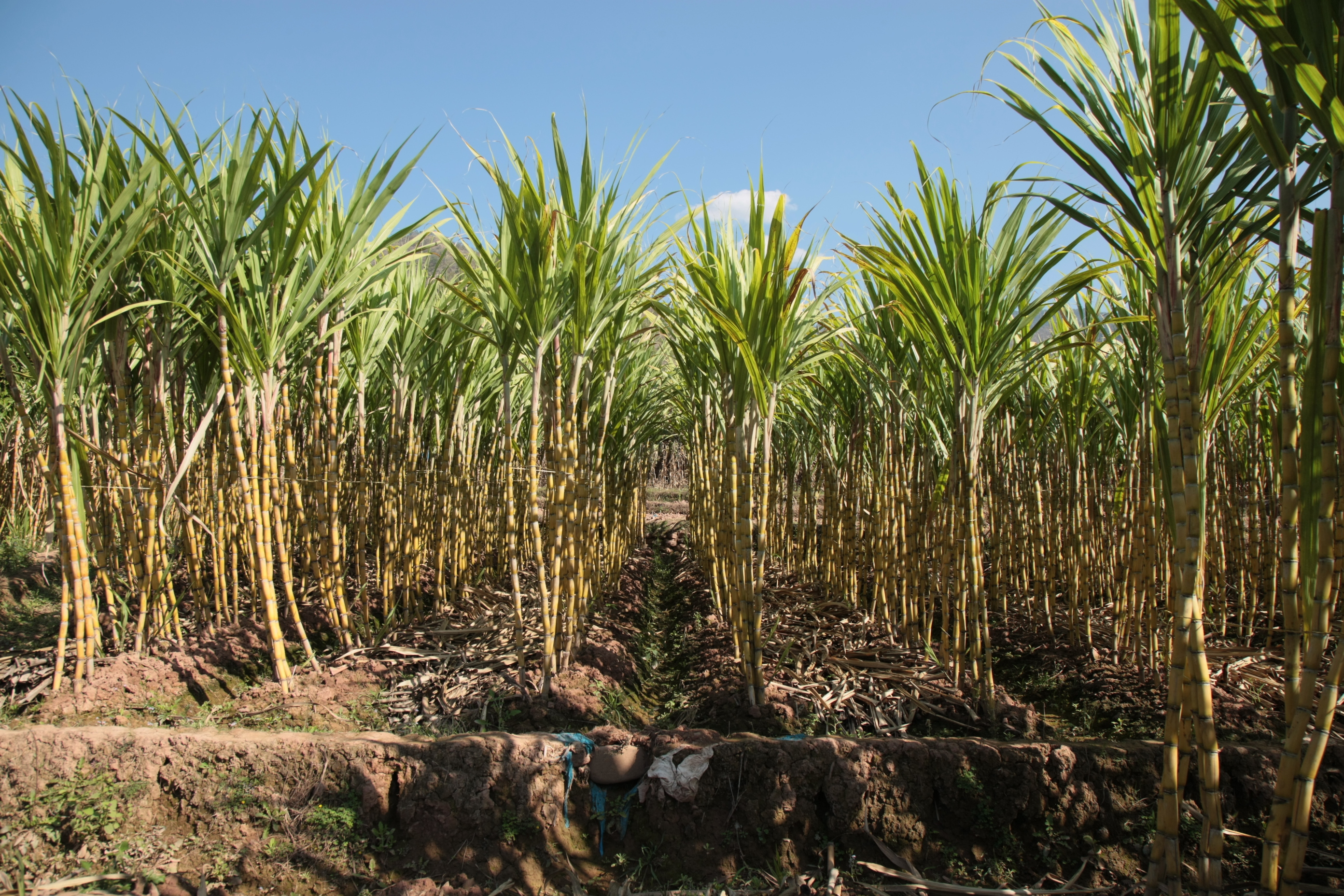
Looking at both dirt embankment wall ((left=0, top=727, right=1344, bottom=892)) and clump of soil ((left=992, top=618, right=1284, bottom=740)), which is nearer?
dirt embankment wall ((left=0, top=727, right=1344, bottom=892))

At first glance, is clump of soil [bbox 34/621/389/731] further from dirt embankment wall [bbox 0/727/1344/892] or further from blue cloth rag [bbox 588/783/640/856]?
blue cloth rag [bbox 588/783/640/856]

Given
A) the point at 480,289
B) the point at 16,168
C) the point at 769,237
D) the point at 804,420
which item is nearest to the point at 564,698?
the point at 480,289

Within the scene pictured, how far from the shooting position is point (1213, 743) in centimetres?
129

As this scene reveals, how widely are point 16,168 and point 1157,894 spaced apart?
3947 mm

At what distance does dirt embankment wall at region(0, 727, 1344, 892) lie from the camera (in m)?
1.74

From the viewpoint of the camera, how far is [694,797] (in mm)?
1839

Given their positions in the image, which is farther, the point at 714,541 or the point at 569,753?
the point at 714,541

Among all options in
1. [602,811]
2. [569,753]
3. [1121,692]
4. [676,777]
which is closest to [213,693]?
[569,753]

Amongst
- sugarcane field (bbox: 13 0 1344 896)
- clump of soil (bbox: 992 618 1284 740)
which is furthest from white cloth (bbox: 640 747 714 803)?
clump of soil (bbox: 992 618 1284 740)

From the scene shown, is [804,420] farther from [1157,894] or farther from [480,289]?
[1157,894]

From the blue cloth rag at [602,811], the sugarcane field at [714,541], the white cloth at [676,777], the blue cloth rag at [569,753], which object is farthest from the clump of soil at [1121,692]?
the blue cloth rag at [569,753]

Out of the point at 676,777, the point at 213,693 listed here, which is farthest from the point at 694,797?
the point at 213,693

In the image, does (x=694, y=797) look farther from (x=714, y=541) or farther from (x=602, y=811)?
(x=714, y=541)

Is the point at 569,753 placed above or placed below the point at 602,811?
above
